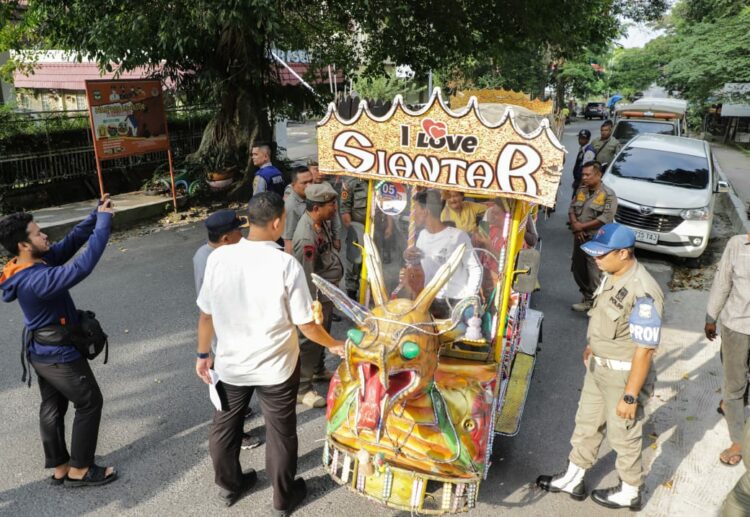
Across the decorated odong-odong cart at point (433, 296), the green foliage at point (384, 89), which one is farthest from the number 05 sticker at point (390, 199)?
the green foliage at point (384, 89)

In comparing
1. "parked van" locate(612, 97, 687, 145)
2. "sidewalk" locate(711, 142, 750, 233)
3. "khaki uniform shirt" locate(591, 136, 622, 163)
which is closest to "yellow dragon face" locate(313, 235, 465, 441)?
"sidewalk" locate(711, 142, 750, 233)

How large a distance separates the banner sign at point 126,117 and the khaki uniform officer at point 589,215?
7.93 m

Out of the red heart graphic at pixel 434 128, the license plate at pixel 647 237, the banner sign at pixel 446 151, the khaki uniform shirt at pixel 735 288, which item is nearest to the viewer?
the banner sign at pixel 446 151

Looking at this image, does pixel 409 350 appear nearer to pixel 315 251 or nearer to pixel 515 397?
pixel 515 397

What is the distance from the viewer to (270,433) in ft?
12.4

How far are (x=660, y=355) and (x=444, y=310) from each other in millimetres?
3389

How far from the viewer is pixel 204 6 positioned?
8617 millimetres

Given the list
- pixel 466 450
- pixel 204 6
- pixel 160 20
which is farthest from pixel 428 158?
pixel 160 20

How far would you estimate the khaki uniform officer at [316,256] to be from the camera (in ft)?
16.6

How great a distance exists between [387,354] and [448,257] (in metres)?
1.39

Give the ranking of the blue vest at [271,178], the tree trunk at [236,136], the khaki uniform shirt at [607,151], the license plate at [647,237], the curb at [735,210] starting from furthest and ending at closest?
the tree trunk at [236,136] → the khaki uniform shirt at [607,151] → the curb at [735,210] → the license plate at [647,237] → the blue vest at [271,178]

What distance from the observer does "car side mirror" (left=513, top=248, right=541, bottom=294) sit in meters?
3.97

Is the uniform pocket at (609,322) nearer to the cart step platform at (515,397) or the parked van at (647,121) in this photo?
the cart step platform at (515,397)

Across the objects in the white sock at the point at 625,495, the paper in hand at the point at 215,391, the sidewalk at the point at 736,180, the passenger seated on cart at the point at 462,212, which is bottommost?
the white sock at the point at 625,495
